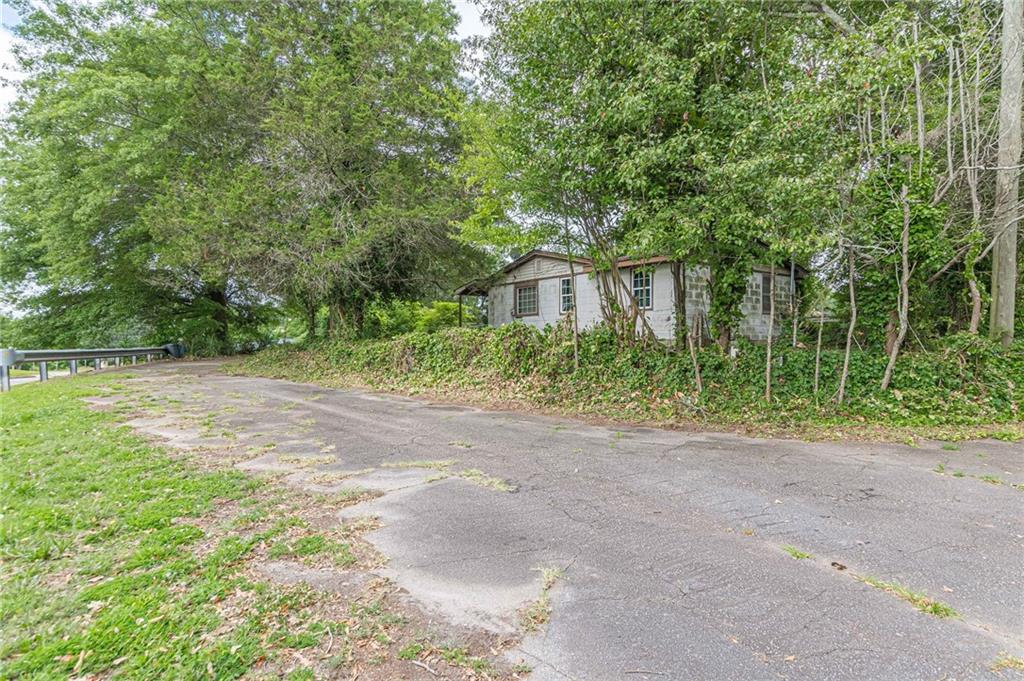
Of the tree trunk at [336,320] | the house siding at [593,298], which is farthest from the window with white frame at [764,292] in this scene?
A: the tree trunk at [336,320]

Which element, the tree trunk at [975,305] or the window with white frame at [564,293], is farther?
the window with white frame at [564,293]

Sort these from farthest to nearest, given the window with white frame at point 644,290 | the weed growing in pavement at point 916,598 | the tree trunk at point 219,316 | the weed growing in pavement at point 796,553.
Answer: the tree trunk at point 219,316, the window with white frame at point 644,290, the weed growing in pavement at point 796,553, the weed growing in pavement at point 916,598

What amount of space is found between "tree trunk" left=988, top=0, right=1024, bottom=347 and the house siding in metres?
3.94

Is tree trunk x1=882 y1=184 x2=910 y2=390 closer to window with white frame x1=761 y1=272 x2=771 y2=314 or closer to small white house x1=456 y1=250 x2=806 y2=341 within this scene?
small white house x1=456 y1=250 x2=806 y2=341

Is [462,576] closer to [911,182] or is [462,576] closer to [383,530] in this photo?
[383,530]

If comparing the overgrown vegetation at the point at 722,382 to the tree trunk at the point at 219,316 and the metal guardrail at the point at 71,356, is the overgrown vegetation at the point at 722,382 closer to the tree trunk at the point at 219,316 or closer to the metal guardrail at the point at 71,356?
the metal guardrail at the point at 71,356

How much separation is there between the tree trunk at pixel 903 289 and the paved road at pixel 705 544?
5.03ft

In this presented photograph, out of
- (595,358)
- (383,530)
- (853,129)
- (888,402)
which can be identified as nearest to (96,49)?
(595,358)

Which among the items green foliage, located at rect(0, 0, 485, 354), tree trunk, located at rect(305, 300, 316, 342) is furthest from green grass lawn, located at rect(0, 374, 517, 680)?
tree trunk, located at rect(305, 300, 316, 342)

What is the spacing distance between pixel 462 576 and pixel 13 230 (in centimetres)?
2458

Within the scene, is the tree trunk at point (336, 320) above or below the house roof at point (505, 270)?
below

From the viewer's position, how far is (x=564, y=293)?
51.1 ft

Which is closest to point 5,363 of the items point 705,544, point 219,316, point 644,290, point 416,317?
point 219,316

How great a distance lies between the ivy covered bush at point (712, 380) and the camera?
6.55m
